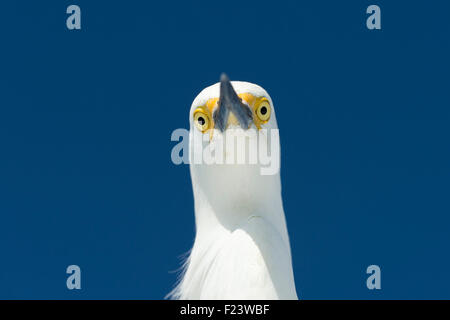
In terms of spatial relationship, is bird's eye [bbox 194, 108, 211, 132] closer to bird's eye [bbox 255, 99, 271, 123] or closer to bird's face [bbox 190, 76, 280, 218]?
bird's face [bbox 190, 76, 280, 218]

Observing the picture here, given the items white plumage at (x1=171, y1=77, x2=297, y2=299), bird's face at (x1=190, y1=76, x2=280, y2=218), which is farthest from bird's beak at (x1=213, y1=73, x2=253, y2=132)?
white plumage at (x1=171, y1=77, x2=297, y2=299)

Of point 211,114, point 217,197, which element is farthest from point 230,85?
point 217,197

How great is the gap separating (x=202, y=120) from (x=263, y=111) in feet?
2.50

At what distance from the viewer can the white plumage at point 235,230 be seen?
12.0 m

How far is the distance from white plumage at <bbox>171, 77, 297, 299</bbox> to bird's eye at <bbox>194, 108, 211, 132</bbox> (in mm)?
113

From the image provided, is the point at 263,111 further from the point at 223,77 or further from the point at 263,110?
the point at 223,77

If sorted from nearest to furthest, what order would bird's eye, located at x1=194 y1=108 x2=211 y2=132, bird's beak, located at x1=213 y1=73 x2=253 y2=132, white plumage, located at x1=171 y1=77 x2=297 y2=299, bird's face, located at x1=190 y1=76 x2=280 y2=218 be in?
white plumage, located at x1=171 y1=77 x2=297 y2=299 → bird's beak, located at x1=213 y1=73 x2=253 y2=132 → bird's face, located at x1=190 y1=76 x2=280 y2=218 → bird's eye, located at x1=194 y1=108 x2=211 y2=132

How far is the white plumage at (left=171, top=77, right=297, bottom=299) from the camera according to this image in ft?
39.4

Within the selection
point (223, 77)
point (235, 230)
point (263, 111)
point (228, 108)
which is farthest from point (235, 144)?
point (235, 230)

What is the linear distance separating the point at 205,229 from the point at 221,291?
1.23m

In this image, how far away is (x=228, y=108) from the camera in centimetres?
1238

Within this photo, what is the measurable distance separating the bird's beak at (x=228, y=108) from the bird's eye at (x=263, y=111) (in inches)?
6.1

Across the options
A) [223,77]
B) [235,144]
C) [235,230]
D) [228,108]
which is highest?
[223,77]
